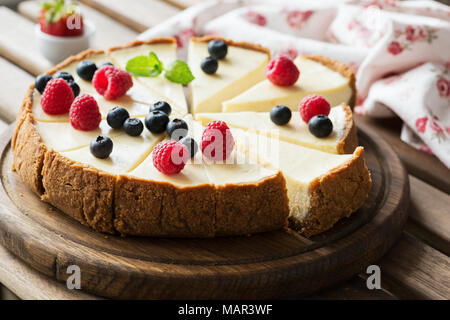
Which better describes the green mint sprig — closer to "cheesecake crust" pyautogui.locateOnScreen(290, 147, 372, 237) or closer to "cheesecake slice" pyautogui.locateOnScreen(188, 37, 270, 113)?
"cheesecake slice" pyautogui.locateOnScreen(188, 37, 270, 113)

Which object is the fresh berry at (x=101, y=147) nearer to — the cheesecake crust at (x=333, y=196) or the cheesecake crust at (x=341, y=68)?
the cheesecake crust at (x=333, y=196)

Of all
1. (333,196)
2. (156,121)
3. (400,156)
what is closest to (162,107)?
(156,121)

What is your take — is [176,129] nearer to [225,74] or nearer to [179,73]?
[179,73]

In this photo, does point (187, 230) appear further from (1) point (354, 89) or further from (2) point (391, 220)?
(1) point (354, 89)

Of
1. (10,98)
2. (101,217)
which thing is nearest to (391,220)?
Answer: (101,217)
